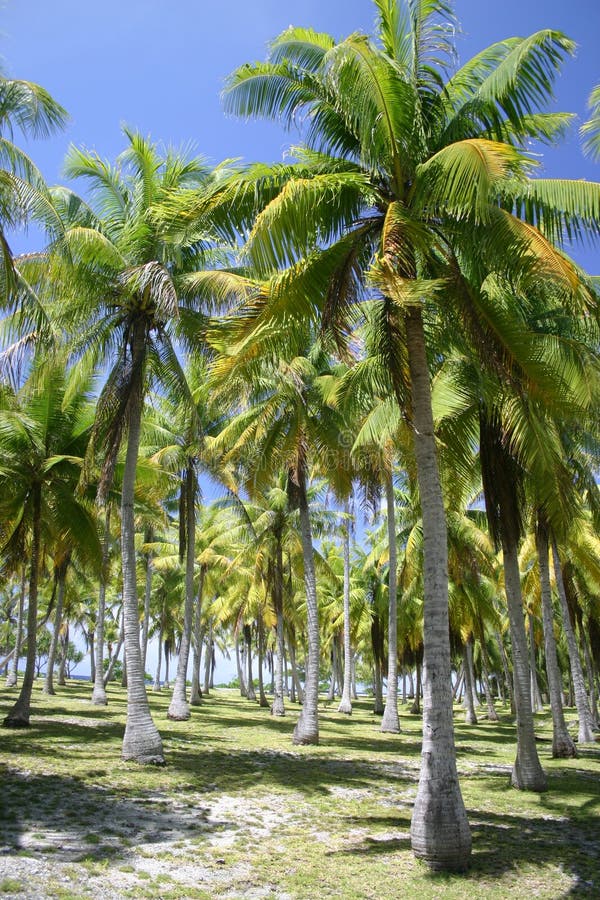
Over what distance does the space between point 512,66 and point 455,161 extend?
200 cm

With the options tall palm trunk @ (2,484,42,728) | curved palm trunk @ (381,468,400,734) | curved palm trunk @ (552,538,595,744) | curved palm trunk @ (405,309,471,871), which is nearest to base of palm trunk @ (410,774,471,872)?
curved palm trunk @ (405,309,471,871)

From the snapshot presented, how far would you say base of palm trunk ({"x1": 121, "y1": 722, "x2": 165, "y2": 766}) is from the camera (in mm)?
13016

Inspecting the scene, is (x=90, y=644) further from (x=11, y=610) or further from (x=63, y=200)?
(x=63, y=200)

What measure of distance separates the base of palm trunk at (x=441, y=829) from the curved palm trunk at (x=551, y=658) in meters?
9.97

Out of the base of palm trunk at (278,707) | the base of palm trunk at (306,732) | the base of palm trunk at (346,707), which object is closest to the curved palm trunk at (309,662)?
the base of palm trunk at (306,732)

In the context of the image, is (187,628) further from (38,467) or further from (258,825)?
(258,825)

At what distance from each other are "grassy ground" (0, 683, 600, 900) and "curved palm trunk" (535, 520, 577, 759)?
789 millimetres

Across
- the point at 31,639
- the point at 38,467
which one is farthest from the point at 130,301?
the point at 31,639

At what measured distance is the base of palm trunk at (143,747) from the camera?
1302 centimetres

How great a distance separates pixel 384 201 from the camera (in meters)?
9.42

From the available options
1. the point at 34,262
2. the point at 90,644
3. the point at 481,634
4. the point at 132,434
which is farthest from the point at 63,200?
the point at 90,644

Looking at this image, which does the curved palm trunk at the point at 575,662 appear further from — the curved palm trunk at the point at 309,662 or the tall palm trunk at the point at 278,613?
the tall palm trunk at the point at 278,613

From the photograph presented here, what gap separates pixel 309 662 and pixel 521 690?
7421 millimetres

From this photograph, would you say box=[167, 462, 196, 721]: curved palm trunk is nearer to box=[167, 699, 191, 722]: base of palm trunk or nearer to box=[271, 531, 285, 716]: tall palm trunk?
box=[167, 699, 191, 722]: base of palm trunk
